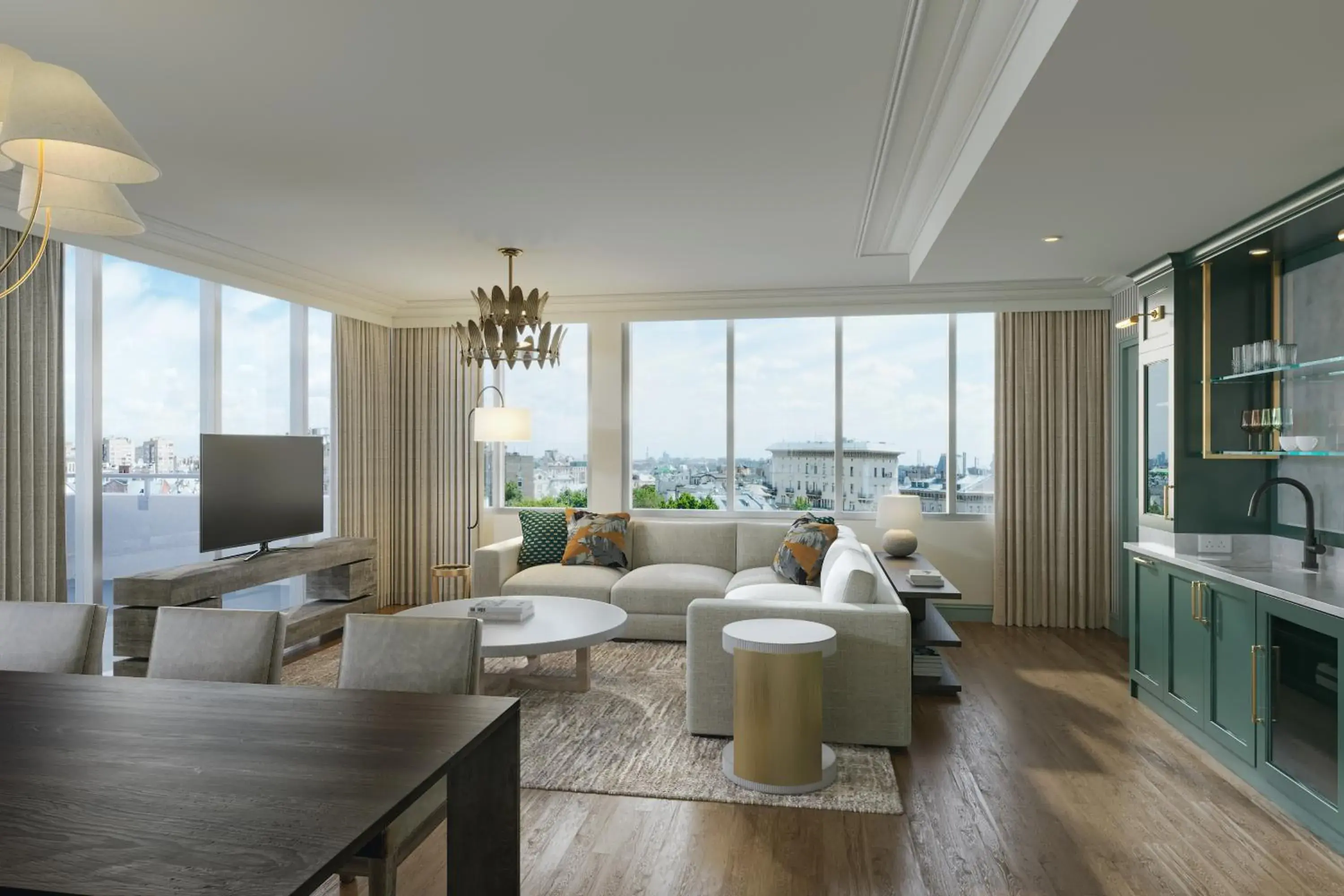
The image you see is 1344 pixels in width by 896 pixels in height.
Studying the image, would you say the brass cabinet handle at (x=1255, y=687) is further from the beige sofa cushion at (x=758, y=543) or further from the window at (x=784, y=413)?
the window at (x=784, y=413)

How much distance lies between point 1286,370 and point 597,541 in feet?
13.5

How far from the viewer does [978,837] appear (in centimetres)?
266

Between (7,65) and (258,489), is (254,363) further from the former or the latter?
(7,65)

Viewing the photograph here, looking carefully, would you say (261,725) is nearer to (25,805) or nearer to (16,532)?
(25,805)

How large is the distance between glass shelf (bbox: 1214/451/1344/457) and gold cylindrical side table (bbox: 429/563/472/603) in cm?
474

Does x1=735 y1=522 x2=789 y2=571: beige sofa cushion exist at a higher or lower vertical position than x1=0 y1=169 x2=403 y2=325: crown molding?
lower

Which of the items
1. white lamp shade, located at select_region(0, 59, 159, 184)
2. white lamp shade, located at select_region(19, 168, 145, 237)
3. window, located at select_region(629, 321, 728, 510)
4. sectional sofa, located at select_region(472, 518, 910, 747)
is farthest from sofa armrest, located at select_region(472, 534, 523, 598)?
white lamp shade, located at select_region(0, 59, 159, 184)

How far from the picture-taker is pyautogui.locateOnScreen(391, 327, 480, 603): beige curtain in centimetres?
665

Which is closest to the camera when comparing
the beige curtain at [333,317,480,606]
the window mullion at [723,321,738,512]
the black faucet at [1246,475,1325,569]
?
the black faucet at [1246,475,1325,569]

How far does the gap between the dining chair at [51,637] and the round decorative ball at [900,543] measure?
4.21m

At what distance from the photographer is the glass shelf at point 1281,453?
3.09 meters

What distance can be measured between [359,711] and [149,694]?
0.56m

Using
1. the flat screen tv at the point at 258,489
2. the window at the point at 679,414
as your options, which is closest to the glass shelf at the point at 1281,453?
the window at the point at 679,414

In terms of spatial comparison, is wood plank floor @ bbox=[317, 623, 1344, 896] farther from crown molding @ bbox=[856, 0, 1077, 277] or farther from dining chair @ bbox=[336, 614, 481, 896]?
crown molding @ bbox=[856, 0, 1077, 277]
